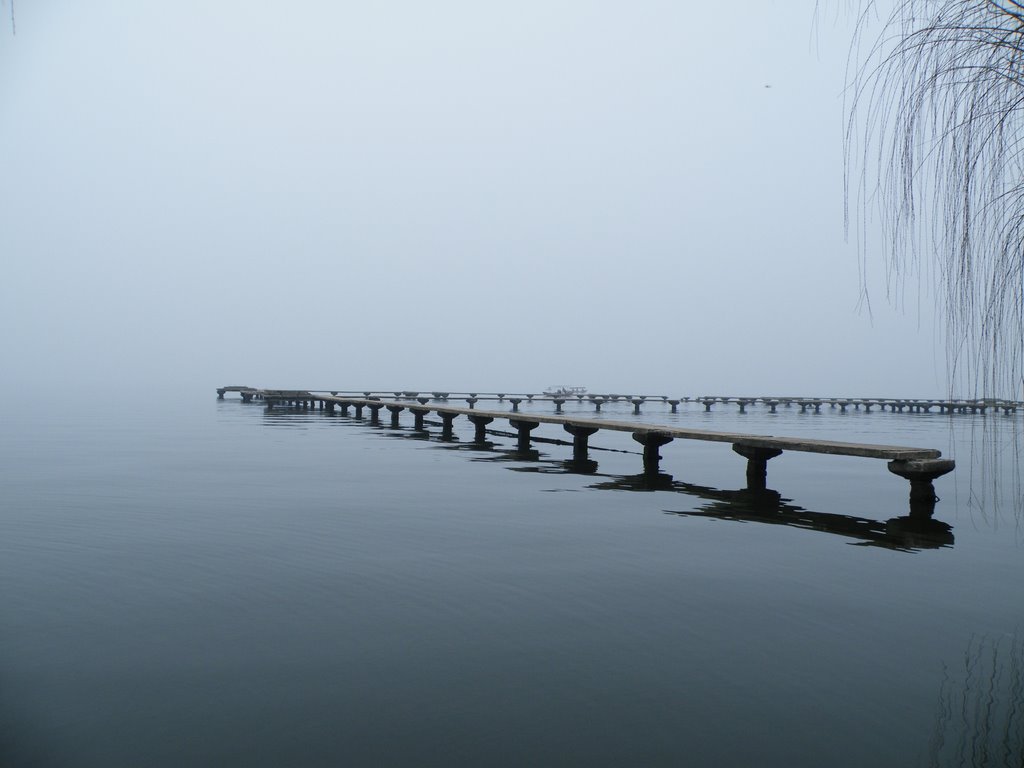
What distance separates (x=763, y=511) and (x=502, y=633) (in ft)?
21.9

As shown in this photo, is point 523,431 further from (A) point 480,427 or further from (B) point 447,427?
(B) point 447,427

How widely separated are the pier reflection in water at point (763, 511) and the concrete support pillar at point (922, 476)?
209 millimetres

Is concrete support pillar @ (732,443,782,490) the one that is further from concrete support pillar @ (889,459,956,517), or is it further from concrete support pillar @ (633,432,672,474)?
concrete support pillar @ (633,432,672,474)

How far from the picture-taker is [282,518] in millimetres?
8961

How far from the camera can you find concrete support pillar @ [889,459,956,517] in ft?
33.0

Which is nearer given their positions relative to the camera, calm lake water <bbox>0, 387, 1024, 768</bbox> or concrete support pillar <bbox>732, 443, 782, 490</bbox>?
calm lake water <bbox>0, 387, 1024, 768</bbox>

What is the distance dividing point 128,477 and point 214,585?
858cm

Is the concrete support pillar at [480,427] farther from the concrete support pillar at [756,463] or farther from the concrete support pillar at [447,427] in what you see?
the concrete support pillar at [756,463]

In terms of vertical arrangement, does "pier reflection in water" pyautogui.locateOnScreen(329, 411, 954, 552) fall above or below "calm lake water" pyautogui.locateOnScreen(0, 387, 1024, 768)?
below

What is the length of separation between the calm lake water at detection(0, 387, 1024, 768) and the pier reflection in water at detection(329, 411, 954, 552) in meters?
0.09

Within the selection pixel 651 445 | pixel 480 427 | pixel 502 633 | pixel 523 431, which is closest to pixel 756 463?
pixel 651 445

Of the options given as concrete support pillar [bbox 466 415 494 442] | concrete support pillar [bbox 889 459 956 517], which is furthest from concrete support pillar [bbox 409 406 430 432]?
concrete support pillar [bbox 889 459 956 517]

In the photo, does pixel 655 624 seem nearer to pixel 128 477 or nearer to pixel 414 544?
pixel 414 544

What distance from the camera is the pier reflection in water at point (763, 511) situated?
28.2ft
